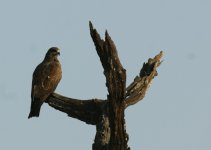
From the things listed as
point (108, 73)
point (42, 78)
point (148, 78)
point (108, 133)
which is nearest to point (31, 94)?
point (42, 78)

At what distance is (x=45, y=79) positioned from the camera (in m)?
14.8

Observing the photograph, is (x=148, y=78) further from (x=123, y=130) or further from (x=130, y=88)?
(x=123, y=130)

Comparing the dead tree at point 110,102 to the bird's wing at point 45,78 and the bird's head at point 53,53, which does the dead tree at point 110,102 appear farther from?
the bird's head at point 53,53

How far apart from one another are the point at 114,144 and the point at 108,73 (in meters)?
1.07

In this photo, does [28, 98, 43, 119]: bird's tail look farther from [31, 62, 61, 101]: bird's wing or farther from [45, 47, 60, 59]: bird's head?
[45, 47, 60, 59]: bird's head

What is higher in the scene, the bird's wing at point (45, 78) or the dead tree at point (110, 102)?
the bird's wing at point (45, 78)

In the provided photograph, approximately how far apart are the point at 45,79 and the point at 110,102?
596 centimetres

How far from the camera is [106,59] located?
8695 mm

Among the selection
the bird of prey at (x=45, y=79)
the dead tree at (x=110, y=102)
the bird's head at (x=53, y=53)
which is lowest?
the dead tree at (x=110, y=102)

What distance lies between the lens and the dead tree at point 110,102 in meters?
8.69

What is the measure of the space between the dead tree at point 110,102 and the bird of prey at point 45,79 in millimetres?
1872

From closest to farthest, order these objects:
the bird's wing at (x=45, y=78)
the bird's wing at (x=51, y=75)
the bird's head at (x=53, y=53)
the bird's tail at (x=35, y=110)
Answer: the bird's tail at (x=35, y=110) → the bird's wing at (x=45, y=78) → the bird's wing at (x=51, y=75) → the bird's head at (x=53, y=53)

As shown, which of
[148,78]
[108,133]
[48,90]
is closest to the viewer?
[108,133]

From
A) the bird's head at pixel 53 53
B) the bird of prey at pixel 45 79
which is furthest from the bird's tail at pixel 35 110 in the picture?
the bird's head at pixel 53 53
